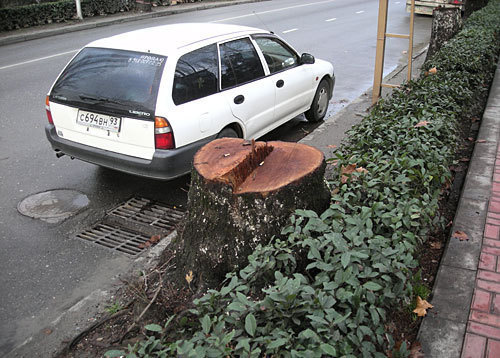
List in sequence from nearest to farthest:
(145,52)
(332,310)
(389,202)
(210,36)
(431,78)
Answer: (332,310) < (389,202) < (145,52) < (210,36) < (431,78)

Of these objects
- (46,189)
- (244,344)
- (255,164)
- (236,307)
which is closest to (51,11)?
(46,189)

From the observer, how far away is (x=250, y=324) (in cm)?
250

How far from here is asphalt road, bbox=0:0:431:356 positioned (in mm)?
4152

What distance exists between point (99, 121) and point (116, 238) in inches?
47.7

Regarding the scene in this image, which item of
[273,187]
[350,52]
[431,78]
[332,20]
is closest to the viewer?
[273,187]

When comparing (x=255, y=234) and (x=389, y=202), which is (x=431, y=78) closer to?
(x=389, y=202)

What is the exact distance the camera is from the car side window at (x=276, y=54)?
6.67m

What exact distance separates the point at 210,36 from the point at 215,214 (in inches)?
123

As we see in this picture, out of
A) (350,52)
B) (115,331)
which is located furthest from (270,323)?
(350,52)

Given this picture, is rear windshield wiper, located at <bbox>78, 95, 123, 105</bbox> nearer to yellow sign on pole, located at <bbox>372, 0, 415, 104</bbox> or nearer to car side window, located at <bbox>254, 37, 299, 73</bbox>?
car side window, located at <bbox>254, 37, 299, 73</bbox>

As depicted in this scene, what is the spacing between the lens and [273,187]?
10.8 feet

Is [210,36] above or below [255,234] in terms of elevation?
above

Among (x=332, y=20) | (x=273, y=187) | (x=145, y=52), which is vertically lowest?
(x=332, y=20)

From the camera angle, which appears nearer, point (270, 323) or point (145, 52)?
point (270, 323)
